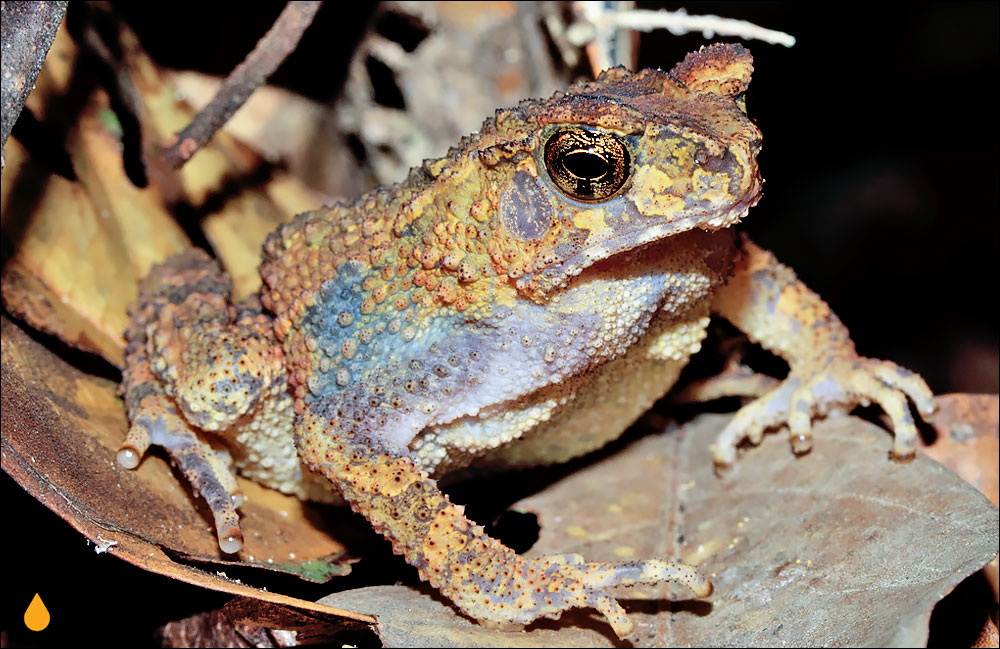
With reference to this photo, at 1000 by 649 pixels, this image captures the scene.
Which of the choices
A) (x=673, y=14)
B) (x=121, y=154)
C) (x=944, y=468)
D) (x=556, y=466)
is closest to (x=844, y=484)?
(x=944, y=468)

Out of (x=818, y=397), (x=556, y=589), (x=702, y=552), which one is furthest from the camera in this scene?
(x=818, y=397)

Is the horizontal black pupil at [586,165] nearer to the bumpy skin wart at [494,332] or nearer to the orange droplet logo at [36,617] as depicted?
the bumpy skin wart at [494,332]

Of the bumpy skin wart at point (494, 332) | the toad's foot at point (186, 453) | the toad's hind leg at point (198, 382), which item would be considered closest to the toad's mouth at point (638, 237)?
the bumpy skin wart at point (494, 332)

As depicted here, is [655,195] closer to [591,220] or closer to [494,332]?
[591,220]

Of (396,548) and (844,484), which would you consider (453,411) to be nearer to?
(396,548)

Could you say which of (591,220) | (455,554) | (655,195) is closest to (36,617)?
(455,554)
